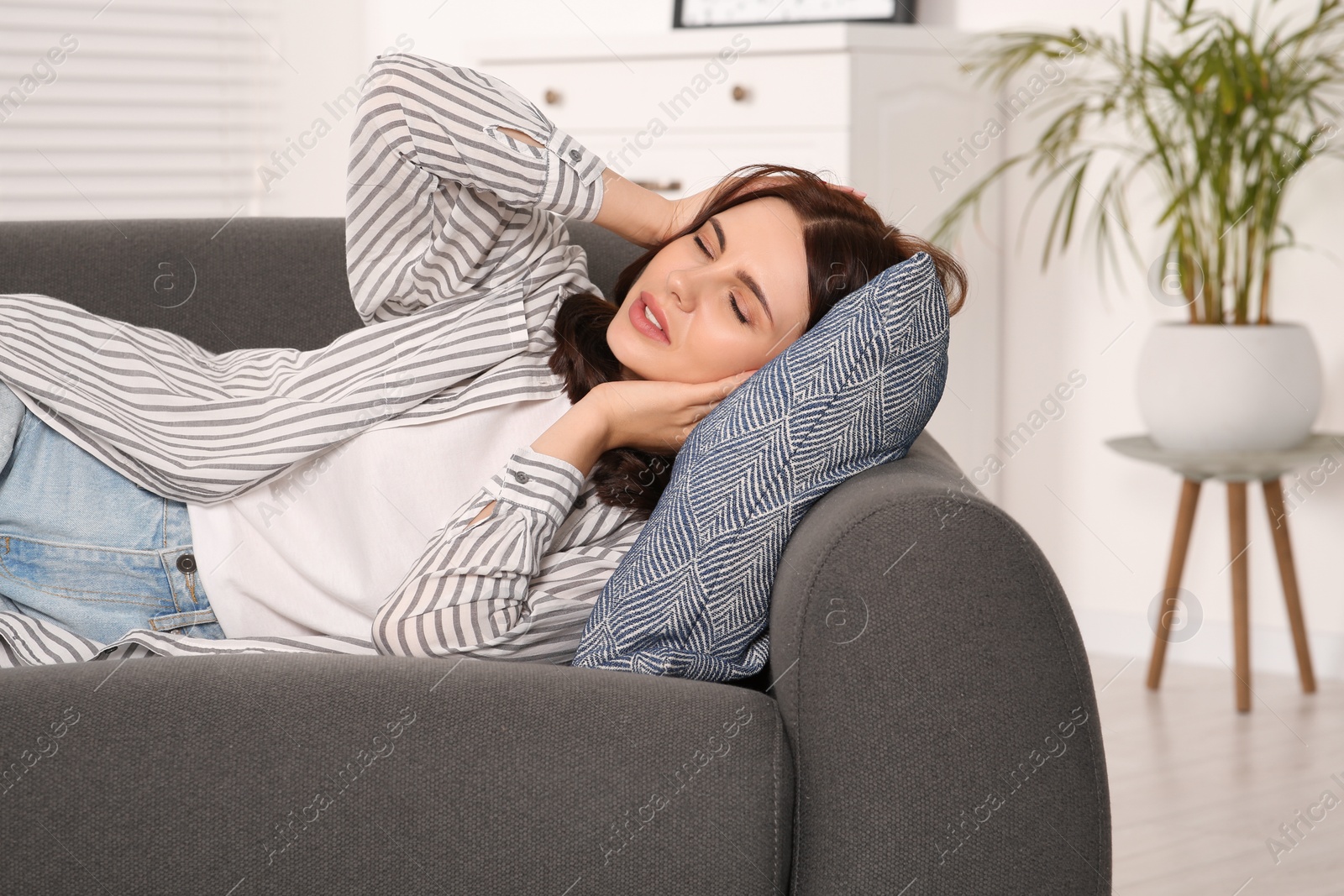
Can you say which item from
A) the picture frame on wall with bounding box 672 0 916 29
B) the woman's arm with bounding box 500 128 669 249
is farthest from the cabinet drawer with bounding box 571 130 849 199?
the woman's arm with bounding box 500 128 669 249

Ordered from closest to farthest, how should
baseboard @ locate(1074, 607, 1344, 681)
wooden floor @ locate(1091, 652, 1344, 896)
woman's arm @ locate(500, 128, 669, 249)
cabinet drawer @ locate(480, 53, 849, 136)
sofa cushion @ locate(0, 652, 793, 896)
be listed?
sofa cushion @ locate(0, 652, 793, 896), woman's arm @ locate(500, 128, 669, 249), wooden floor @ locate(1091, 652, 1344, 896), cabinet drawer @ locate(480, 53, 849, 136), baseboard @ locate(1074, 607, 1344, 681)

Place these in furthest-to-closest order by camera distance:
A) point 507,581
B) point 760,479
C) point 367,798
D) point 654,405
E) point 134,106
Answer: point 134,106, point 654,405, point 507,581, point 760,479, point 367,798

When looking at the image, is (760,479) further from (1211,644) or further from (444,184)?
(1211,644)

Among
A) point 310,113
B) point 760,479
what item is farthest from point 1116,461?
point 310,113

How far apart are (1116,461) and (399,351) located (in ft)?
6.41

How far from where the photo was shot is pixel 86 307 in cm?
167

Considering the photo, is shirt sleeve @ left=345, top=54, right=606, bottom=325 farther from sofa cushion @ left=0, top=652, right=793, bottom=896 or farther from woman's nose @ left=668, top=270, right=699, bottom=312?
sofa cushion @ left=0, top=652, right=793, bottom=896

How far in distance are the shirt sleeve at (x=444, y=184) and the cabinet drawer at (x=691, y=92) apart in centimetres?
117

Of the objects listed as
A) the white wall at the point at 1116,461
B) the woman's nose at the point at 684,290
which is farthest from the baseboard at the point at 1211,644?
the woman's nose at the point at 684,290

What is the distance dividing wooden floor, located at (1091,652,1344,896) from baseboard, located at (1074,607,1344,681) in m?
0.04

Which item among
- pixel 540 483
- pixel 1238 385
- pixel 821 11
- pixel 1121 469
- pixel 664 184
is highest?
pixel 821 11

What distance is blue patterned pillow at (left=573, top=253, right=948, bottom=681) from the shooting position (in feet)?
3.78

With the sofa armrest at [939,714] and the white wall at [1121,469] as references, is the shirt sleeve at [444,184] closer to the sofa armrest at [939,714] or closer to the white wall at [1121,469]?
the sofa armrest at [939,714]

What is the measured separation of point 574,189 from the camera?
1480mm
